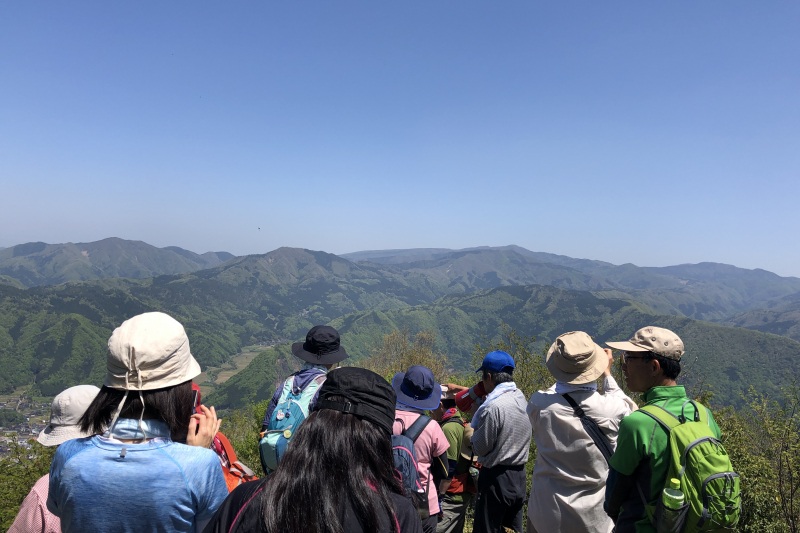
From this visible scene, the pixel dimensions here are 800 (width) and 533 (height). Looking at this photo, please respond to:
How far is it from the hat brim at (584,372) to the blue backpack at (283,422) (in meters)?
2.05

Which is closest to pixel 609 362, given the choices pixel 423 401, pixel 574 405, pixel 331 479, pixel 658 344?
pixel 574 405

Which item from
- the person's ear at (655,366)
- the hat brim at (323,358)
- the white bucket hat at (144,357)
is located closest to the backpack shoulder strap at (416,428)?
the hat brim at (323,358)

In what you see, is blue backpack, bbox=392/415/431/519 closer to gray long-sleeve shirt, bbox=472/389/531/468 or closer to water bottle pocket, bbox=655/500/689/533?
gray long-sleeve shirt, bbox=472/389/531/468

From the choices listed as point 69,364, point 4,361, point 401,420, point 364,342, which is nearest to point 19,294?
point 4,361

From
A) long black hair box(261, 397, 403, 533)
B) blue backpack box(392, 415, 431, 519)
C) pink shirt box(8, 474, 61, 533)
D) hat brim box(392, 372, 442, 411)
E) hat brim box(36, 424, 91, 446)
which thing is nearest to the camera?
long black hair box(261, 397, 403, 533)

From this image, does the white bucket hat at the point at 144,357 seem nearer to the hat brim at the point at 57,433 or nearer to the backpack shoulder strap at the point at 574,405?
the hat brim at the point at 57,433

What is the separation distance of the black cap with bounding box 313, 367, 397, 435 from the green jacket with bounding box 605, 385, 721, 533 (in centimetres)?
196

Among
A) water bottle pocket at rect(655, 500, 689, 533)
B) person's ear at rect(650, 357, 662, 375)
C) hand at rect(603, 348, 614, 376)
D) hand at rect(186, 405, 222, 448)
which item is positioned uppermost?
person's ear at rect(650, 357, 662, 375)

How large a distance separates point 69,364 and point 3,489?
153426 mm

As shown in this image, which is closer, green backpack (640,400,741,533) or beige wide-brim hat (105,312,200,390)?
beige wide-brim hat (105,312,200,390)

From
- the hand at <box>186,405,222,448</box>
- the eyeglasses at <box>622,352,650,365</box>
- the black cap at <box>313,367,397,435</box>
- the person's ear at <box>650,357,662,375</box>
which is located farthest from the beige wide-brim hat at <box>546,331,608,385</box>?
the hand at <box>186,405,222,448</box>

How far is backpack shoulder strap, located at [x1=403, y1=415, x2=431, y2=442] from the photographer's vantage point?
340 centimetres

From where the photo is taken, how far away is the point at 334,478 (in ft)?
5.02

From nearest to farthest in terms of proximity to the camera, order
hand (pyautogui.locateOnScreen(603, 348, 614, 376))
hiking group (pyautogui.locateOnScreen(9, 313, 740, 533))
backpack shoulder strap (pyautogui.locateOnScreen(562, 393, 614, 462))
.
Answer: hiking group (pyautogui.locateOnScreen(9, 313, 740, 533))
backpack shoulder strap (pyautogui.locateOnScreen(562, 393, 614, 462))
hand (pyautogui.locateOnScreen(603, 348, 614, 376))
